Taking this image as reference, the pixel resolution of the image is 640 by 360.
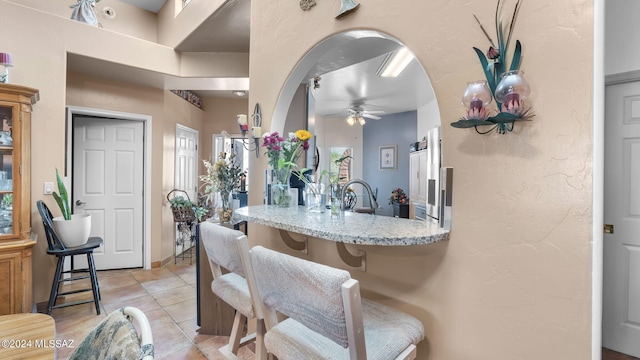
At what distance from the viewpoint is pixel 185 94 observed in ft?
15.4

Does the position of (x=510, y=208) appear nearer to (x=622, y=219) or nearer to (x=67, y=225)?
(x=622, y=219)

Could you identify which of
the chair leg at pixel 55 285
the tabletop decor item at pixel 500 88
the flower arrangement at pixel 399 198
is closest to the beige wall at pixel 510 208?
the tabletop decor item at pixel 500 88

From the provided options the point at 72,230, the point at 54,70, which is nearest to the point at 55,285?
the point at 72,230

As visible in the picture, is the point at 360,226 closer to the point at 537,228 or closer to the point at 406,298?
the point at 406,298

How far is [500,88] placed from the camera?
3.48 feet

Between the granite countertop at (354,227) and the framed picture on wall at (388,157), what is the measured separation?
497cm

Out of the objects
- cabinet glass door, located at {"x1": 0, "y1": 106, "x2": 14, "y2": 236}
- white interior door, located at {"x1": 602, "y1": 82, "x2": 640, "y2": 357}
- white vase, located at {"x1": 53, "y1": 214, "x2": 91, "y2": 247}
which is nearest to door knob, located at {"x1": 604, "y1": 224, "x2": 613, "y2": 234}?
white interior door, located at {"x1": 602, "y1": 82, "x2": 640, "y2": 357}

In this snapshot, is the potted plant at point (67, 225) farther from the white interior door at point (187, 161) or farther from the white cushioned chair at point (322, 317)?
the white cushioned chair at point (322, 317)

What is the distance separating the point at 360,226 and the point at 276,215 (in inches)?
19.6

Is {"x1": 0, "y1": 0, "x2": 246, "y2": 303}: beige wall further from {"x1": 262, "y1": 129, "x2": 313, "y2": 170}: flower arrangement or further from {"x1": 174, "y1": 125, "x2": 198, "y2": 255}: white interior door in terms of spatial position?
{"x1": 262, "y1": 129, "x2": 313, "y2": 170}: flower arrangement

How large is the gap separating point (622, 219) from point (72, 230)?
4373mm

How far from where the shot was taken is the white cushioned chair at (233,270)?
52.5 inches

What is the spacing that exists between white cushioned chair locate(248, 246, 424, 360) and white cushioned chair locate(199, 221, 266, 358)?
14 cm

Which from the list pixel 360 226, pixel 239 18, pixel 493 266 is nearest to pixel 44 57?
pixel 239 18
